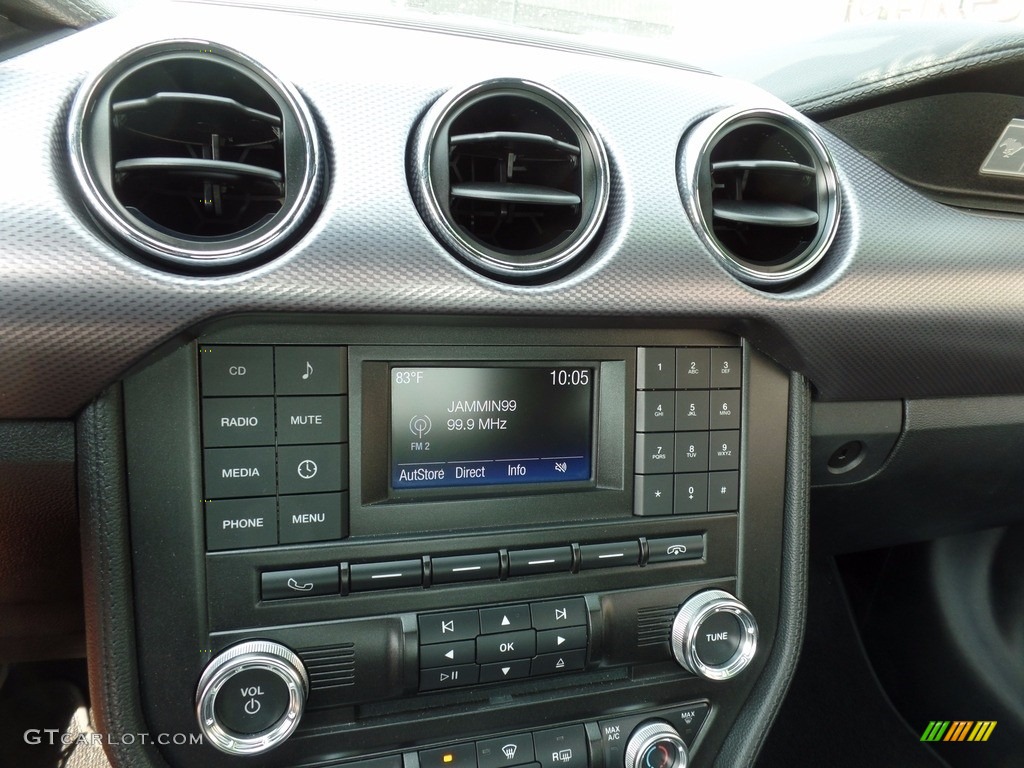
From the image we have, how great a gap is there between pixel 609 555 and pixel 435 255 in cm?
42

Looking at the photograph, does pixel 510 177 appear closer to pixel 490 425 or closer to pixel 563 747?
pixel 490 425

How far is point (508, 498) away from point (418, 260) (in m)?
0.30

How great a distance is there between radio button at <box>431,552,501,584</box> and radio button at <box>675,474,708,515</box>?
0.82 feet

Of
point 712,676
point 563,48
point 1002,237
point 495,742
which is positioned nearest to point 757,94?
point 563,48

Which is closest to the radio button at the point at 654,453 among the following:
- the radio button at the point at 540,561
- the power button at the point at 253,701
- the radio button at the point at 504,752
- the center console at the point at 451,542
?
the center console at the point at 451,542

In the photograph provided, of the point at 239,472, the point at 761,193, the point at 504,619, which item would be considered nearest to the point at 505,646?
the point at 504,619

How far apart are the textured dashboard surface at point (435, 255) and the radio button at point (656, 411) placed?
91 mm

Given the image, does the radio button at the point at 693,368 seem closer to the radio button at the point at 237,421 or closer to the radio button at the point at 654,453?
the radio button at the point at 654,453

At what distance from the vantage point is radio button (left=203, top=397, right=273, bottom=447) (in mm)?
705

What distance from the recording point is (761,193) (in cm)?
90

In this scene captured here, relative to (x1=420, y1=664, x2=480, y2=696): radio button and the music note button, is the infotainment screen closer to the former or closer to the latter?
the music note button

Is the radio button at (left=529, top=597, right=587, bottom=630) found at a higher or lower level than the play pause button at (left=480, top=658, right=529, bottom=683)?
higher

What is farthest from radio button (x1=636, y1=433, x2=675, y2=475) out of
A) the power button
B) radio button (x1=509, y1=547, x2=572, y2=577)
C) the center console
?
the power button

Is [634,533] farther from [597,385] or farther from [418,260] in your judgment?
[418,260]
